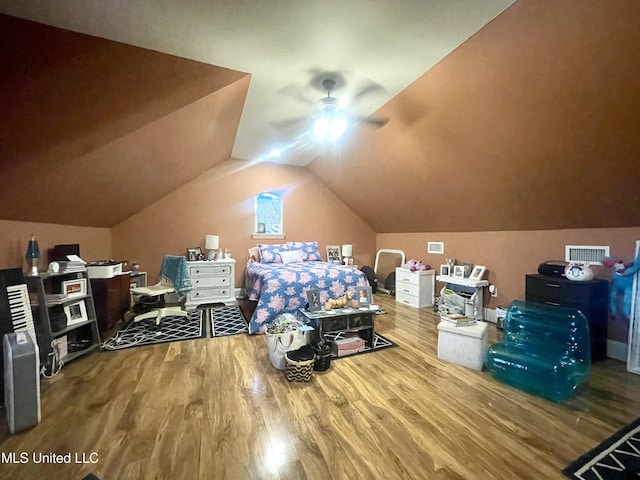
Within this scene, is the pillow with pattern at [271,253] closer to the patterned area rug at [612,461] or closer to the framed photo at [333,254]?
the framed photo at [333,254]

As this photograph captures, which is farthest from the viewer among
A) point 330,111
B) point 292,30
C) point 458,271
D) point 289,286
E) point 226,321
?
point 458,271

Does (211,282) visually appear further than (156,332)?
Yes

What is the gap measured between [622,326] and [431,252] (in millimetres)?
2369

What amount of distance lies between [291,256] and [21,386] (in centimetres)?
349

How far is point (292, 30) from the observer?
Answer: 181cm

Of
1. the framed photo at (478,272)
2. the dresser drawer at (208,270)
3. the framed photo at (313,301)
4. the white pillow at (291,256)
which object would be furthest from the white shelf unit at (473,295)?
the dresser drawer at (208,270)

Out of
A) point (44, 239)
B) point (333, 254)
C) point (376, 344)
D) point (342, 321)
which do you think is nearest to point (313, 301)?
point (342, 321)

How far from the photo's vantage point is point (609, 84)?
1729mm

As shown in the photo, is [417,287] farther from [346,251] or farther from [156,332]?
[156,332]

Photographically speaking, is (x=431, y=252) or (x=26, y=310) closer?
(x=26, y=310)

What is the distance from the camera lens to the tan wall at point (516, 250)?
2.57 m

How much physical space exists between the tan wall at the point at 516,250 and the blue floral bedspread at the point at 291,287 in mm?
1654

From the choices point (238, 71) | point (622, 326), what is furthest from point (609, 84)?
point (238, 71)

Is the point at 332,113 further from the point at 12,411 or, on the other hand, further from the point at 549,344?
the point at 12,411
